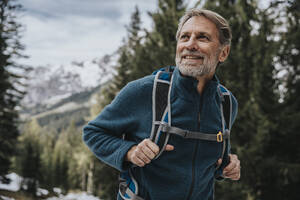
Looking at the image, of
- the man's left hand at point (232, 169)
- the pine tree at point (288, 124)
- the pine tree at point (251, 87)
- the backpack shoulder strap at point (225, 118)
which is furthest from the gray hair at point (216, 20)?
the pine tree at point (288, 124)

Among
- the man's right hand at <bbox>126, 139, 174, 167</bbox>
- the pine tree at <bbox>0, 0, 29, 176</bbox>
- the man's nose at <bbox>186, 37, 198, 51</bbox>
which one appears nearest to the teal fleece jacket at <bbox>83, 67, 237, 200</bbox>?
the man's right hand at <bbox>126, 139, 174, 167</bbox>

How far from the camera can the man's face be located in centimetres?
195

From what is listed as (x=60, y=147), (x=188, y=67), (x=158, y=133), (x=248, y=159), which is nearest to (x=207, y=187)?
(x=158, y=133)

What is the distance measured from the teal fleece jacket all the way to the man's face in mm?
96

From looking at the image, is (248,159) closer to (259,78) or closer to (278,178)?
(278,178)

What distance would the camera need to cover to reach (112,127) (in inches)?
72.9

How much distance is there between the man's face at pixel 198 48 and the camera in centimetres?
195

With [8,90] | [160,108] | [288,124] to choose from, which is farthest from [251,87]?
[8,90]

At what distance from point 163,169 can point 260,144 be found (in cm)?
540

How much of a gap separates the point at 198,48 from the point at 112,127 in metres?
0.87

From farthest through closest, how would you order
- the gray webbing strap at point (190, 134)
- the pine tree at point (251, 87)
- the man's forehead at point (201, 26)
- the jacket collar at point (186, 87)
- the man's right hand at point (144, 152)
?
the pine tree at point (251, 87) < the man's forehead at point (201, 26) < the jacket collar at point (186, 87) < the gray webbing strap at point (190, 134) < the man's right hand at point (144, 152)

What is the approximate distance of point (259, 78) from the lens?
6.70 meters

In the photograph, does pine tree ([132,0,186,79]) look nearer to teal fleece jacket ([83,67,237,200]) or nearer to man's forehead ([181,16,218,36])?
man's forehead ([181,16,218,36])

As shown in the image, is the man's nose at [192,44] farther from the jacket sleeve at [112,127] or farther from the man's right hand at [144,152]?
the man's right hand at [144,152]
